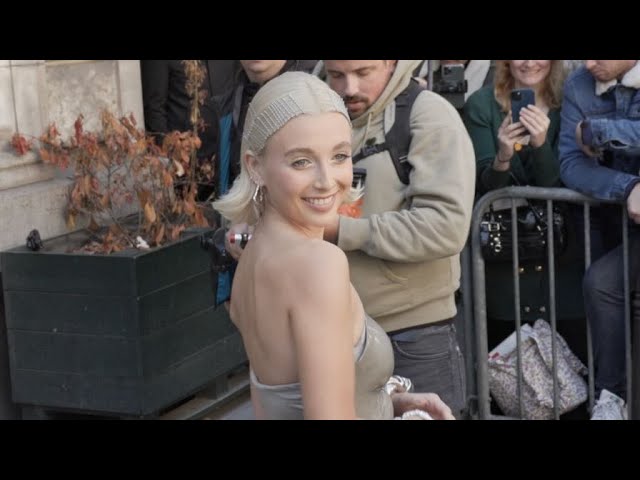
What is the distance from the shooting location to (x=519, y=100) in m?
5.62

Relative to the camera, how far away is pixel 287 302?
2.81 m

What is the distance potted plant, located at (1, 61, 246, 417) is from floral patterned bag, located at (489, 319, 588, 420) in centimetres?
163

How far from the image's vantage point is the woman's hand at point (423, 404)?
3.31 m

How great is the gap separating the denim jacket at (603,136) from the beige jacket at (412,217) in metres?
1.33

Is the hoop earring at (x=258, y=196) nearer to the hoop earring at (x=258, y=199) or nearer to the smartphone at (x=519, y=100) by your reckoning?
the hoop earring at (x=258, y=199)

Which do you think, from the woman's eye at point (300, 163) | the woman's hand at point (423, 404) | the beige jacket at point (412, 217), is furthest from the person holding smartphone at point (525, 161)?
the woman's eye at point (300, 163)

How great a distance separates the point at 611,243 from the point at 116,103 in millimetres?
3031

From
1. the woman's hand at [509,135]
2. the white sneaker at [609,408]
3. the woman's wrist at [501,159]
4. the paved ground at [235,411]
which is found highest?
the woman's hand at [509,135]

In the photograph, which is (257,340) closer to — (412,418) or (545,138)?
(412,418)

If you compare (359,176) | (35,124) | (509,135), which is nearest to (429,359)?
(359,176)

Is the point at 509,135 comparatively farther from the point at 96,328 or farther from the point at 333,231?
the point at 96,328

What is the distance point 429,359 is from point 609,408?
1737 millimetres

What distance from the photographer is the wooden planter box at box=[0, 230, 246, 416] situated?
6.11 meters

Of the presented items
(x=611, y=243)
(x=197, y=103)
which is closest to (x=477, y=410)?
(x=611, y=243)
